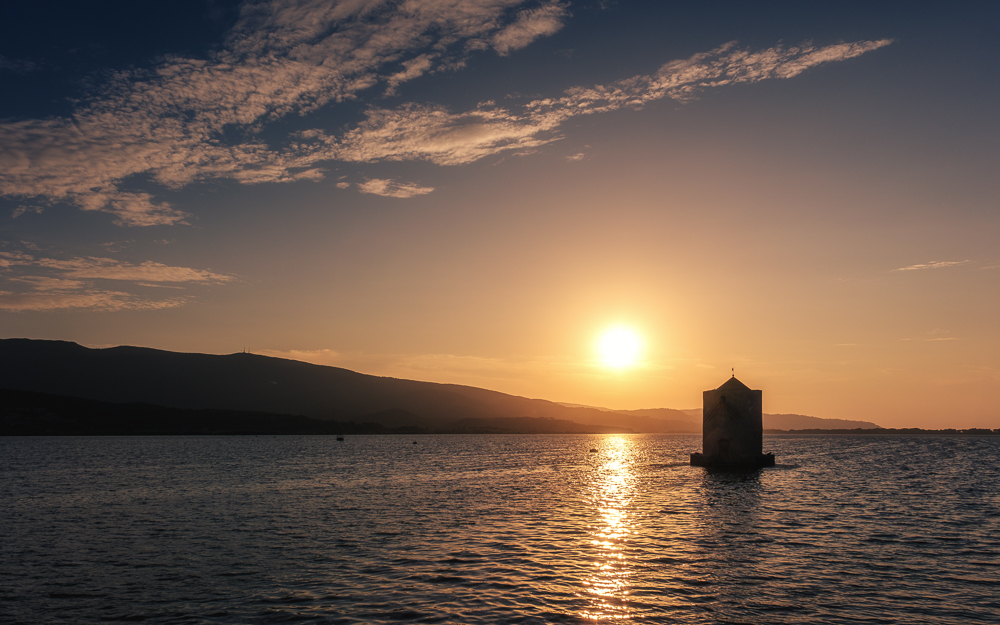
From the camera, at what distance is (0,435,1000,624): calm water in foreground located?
18.6 m

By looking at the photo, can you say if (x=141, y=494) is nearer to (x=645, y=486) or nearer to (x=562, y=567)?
(x=562, y=567)

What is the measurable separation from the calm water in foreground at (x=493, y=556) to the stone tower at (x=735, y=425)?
20.0 m

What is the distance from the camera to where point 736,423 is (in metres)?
75.4

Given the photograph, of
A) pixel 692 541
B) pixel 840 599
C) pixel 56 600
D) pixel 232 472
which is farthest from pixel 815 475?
pixel 56 600

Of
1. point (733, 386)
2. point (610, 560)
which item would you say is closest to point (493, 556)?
point (610, 560)

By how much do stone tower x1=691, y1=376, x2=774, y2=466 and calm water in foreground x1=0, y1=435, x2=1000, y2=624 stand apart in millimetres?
20009

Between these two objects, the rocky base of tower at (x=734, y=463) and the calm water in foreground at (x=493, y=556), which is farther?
the rocky base of tower at (x=734, y=463)

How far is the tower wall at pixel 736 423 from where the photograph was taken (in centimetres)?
7412

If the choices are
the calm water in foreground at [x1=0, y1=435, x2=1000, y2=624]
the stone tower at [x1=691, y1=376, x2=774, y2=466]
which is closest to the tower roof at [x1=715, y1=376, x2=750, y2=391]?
the stone tower at [x1=691, y1=376, x2=774, y2=466]

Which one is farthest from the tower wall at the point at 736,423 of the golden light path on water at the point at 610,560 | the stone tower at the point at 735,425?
the golden light path on water at the point at 610,560

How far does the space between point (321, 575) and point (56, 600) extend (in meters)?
8.12

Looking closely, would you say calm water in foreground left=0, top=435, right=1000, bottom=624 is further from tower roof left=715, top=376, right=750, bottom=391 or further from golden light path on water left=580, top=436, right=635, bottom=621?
tower roof left=715, top=376, right=750, bottom=391

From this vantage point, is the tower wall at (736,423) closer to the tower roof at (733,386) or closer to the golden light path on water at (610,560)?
the tower roof at (733,386)

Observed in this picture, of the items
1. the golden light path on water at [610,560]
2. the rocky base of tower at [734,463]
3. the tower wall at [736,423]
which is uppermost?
the tower wall at [736,423]
